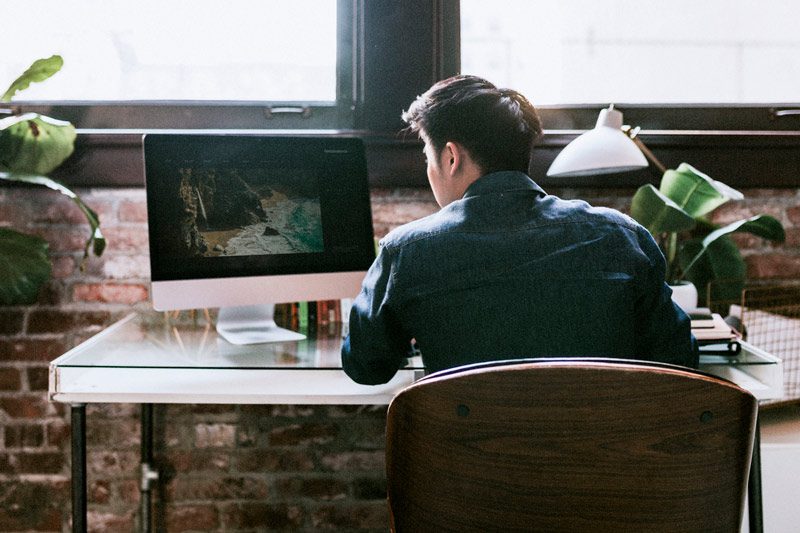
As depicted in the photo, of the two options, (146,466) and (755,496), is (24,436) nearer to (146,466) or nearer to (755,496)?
(146,466)

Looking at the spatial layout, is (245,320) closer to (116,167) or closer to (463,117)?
(116,167)

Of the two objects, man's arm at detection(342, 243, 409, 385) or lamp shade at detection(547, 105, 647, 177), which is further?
lamp shade at detection(547, 105, 647, 177)

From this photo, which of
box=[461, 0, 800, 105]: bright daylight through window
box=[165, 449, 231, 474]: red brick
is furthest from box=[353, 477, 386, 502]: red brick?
box=[461, 0, 800, 105]: bright daylight through window

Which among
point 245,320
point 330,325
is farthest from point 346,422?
point 245,320

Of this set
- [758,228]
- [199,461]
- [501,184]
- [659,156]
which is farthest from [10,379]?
[758,228]

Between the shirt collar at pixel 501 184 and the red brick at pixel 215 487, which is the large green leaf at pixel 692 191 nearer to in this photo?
the shirt collar at pixel 501 184

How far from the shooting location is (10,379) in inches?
81.7

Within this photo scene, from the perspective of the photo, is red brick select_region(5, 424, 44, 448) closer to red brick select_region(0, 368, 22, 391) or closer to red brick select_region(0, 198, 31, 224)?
red brick select_region(0, 368, 22, 391)

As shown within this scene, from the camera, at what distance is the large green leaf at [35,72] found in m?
1.71

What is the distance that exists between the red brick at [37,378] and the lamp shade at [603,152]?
1509 millimetres

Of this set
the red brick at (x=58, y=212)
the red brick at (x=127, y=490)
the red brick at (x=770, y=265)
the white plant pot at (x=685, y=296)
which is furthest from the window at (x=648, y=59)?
the red brick at (x=127, y=490)

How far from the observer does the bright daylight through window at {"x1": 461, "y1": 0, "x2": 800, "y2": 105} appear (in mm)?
2152

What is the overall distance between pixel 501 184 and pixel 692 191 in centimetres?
82

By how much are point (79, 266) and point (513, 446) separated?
1634 millimetres
